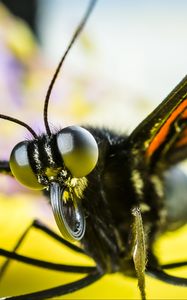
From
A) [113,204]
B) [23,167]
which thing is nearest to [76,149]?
[23,167]

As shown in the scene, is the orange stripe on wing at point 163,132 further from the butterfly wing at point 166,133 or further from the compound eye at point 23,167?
the compound eye at point 23,167

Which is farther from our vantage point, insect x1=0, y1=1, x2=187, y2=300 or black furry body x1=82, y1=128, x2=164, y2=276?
black furry body x1=82, y1=128, x2=164, y2=276

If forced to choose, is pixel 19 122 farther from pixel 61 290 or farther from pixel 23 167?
pixel 61 290

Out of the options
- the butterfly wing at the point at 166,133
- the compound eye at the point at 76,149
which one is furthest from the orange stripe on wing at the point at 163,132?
the compound eye at the point at 76,149

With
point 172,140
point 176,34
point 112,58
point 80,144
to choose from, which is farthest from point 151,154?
point 176,34

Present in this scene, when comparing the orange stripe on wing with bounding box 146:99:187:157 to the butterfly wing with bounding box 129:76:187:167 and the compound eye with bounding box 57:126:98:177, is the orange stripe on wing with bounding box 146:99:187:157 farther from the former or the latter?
the compound eye with bounding box 57:126:98:177

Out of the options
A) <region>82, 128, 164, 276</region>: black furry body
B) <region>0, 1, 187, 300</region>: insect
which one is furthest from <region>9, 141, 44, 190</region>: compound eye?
<region>82, 128, 164, 276</region>: black furry body

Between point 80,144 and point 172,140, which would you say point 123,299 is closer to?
point 172,140
